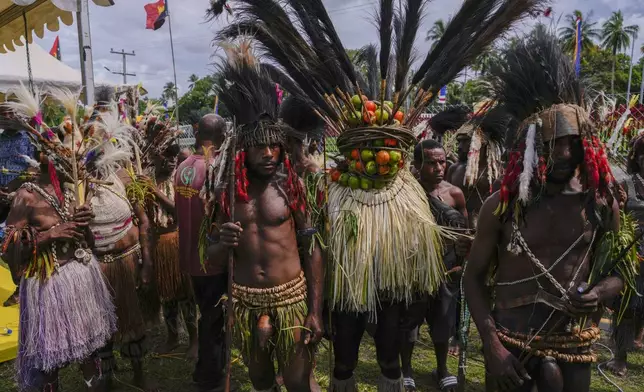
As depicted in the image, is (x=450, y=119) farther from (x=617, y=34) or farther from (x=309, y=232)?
(x=617, y=34)

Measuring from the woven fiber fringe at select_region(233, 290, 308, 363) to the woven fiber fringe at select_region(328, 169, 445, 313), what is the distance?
13.7 inches

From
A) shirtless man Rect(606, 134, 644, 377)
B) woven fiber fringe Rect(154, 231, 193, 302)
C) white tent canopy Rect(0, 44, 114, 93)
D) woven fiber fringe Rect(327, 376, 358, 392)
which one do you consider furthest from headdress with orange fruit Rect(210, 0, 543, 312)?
white tent canopy Rect(0, 44, 114, 93)

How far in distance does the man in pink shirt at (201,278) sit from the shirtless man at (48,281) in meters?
0.84

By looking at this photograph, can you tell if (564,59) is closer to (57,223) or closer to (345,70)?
(345,70)

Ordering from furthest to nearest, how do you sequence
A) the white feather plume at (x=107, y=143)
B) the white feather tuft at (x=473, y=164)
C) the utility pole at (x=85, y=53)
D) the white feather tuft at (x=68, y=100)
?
the utility pole at (x=85, y=53)
the white feather tuft at (x=473, y=164)
the white feather plume at (x=107, y=143)
the white feather tuft at (x=68, y=100)

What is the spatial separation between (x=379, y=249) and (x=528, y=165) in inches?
49.3

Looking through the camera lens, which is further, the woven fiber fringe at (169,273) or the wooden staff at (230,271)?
the woven fiber fringe at (169,273)

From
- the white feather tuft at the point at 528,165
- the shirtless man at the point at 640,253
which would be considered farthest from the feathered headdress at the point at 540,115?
the shirtless man at the point at 640,253

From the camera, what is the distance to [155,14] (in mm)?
14016

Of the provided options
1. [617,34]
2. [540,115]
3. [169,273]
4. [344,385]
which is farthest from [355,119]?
[617,34]

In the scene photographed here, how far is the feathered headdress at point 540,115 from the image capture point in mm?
2299

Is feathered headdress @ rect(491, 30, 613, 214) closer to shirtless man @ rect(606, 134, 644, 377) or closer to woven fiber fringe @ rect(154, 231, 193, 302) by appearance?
shirtless man @ rect(606, 134, 644, 377)

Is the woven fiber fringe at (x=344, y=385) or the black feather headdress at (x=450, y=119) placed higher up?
the black feather headdress at (x=450, y=119)

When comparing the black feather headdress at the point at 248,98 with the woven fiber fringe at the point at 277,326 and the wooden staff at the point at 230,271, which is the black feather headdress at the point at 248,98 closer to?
the wooden staff at the point at 230,271
